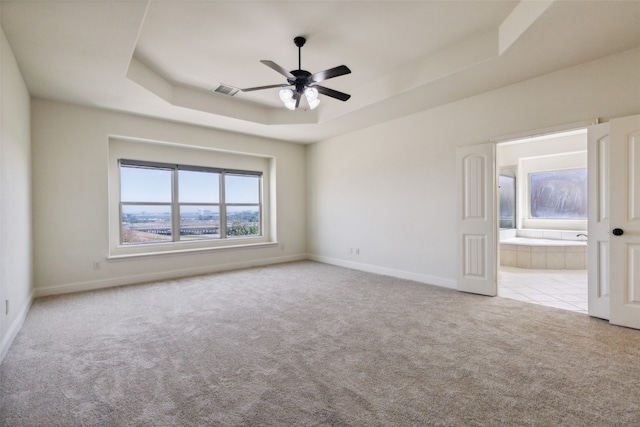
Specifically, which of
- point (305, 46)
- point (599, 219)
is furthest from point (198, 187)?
point (599, 219)

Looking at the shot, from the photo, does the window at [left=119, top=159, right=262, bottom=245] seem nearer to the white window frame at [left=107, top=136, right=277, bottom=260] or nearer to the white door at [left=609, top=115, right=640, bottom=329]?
the white window frame at [left=107, top=136, right=277, bottom=260]

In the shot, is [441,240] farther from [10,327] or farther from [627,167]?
[10,327]

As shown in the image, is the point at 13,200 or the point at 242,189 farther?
the point at 242,189

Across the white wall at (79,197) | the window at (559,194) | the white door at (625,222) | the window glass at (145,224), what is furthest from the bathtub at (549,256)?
the window glass at (145,224)

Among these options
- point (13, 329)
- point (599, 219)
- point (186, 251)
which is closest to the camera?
point (13, 329)

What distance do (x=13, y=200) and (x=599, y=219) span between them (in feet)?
20.3

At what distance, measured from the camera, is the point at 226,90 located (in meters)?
4.72

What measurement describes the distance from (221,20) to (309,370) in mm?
3312

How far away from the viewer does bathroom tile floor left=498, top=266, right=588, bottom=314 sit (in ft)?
12.9

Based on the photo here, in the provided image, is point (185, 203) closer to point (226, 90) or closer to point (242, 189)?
point (242, 189)

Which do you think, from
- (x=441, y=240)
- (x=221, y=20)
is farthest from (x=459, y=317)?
(x=221, y=20)

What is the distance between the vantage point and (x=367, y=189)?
586 cm

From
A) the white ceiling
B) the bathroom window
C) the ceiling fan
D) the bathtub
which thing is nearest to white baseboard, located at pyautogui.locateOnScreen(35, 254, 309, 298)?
the white ceiling

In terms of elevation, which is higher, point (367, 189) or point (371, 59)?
point (371, 59)
